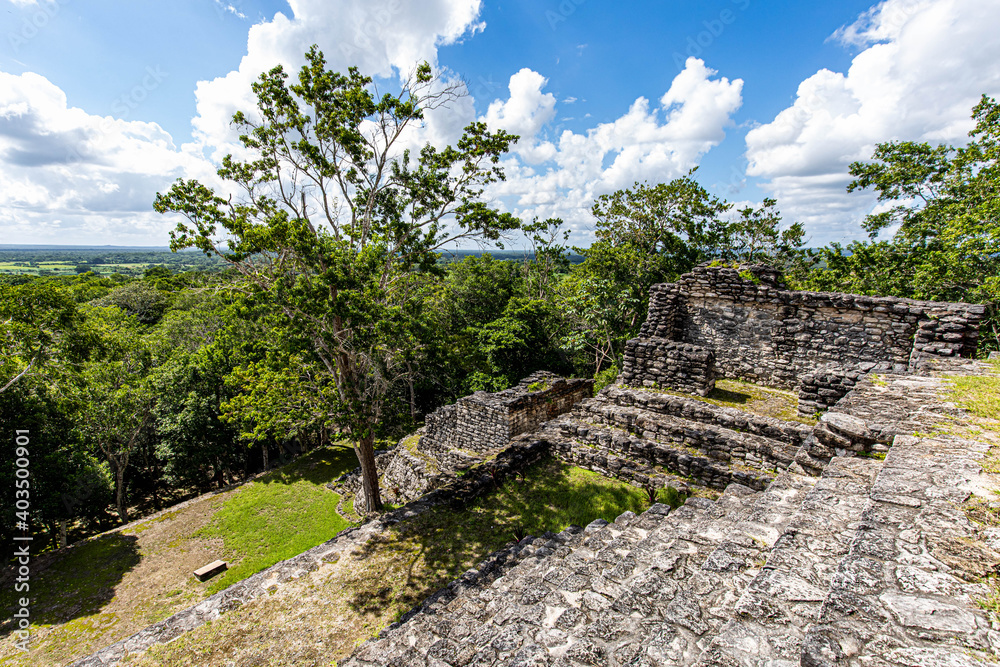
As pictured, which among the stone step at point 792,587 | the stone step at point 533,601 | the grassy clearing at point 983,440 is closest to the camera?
the grassy clearing at point 983,440

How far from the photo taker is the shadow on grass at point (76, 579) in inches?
327

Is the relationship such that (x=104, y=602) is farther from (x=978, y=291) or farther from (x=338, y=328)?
(x=978, y=291)

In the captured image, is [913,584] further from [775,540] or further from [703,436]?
[703,436]

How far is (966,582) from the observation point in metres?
1.96

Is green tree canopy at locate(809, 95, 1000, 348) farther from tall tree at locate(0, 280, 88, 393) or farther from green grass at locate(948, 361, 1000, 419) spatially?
tall tree at locate(0, 280, 88, 393)

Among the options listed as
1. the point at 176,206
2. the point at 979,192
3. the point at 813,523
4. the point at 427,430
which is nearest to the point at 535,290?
the point at 427,430

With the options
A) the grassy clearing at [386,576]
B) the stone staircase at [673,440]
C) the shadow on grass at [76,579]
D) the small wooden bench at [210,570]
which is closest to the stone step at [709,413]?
the stone staircase at [673,440]

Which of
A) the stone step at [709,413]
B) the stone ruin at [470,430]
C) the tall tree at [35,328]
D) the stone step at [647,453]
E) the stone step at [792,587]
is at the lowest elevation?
the stone ruin at [470,430]

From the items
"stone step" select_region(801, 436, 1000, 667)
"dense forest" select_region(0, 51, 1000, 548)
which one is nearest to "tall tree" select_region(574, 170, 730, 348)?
"dense forest" select_region(0, 51, 1000, 548)

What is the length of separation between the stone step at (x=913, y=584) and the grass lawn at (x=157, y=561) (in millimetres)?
11007

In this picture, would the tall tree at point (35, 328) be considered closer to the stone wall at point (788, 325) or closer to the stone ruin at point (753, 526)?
the stone ruin at point (753, 526)

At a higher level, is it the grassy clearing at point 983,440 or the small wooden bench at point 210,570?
the grassy clearing at point 983,440

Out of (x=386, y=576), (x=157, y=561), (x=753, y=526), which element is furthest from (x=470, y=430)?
(x=753, y=526)

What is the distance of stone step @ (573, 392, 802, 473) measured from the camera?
6383 millimetres
